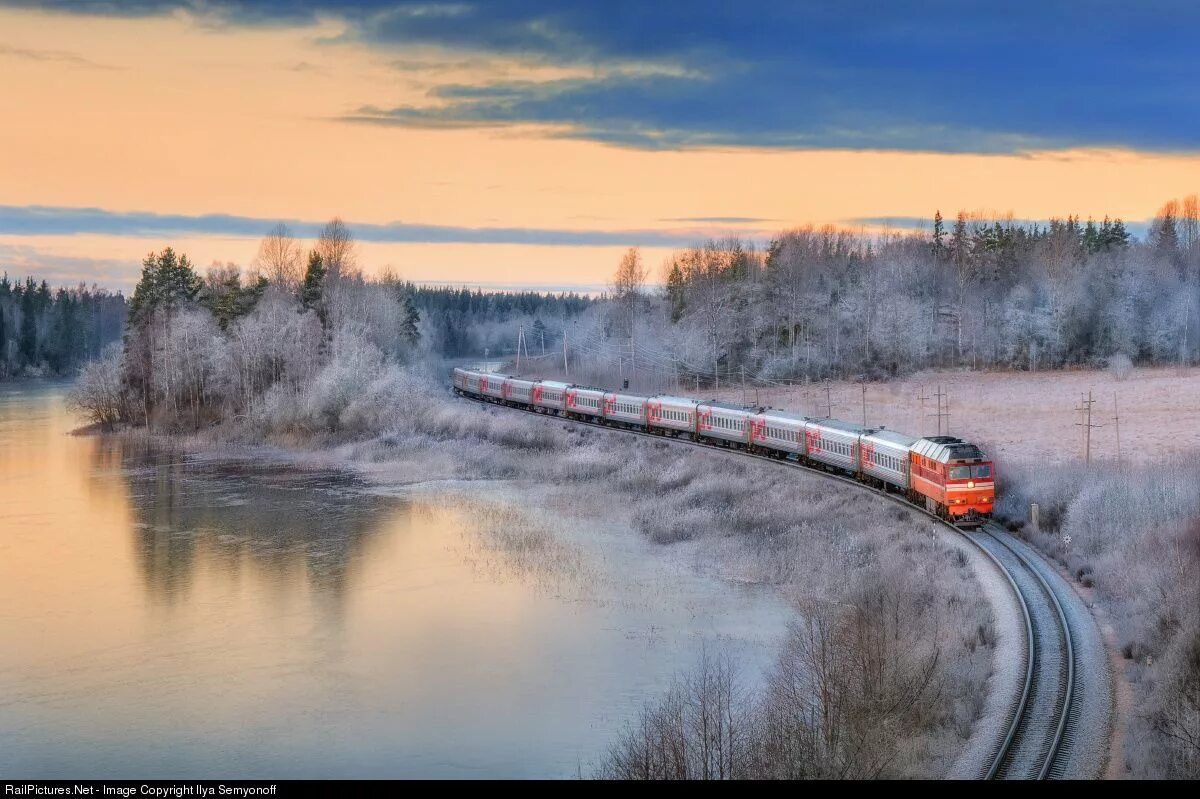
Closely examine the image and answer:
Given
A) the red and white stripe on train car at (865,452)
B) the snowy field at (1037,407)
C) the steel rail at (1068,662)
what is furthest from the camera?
the snowy field at (1037,407)

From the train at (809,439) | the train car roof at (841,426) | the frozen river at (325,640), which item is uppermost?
the train car roof at (841,426)

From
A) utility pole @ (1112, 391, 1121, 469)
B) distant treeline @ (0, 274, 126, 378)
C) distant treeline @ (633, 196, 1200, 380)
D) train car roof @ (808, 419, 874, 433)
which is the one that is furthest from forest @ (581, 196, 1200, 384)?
distant treeline @ (0, 274, 126, 378)

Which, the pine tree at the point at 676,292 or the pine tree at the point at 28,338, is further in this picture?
the pine tree at the point at 28,338

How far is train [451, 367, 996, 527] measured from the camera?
39.8 m

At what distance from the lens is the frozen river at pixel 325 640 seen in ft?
84.9

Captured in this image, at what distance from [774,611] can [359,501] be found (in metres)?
29.7

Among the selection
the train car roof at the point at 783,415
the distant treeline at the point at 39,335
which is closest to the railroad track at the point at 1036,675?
the train car roof at the point at 783,415

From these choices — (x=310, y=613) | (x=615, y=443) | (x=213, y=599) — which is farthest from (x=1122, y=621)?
(x=615, y=443)

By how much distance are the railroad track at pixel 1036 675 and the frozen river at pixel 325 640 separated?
297 inches

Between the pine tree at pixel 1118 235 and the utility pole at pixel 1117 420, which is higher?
the pine tree at pixel 1118 235

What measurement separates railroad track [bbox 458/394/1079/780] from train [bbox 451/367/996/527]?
5.92ft

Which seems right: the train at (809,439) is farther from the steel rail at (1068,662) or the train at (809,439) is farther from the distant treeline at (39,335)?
the distant treeline at (39,335)

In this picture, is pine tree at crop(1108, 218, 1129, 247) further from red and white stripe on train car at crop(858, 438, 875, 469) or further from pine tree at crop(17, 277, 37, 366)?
→ pine tree at crop(17, 277, 37, 366)

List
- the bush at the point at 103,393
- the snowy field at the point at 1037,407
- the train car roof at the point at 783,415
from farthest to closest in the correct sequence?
the bush at the point at 103,393 → the snowy field at the point at 1037,407 → the train car roof at the point at 783,415
